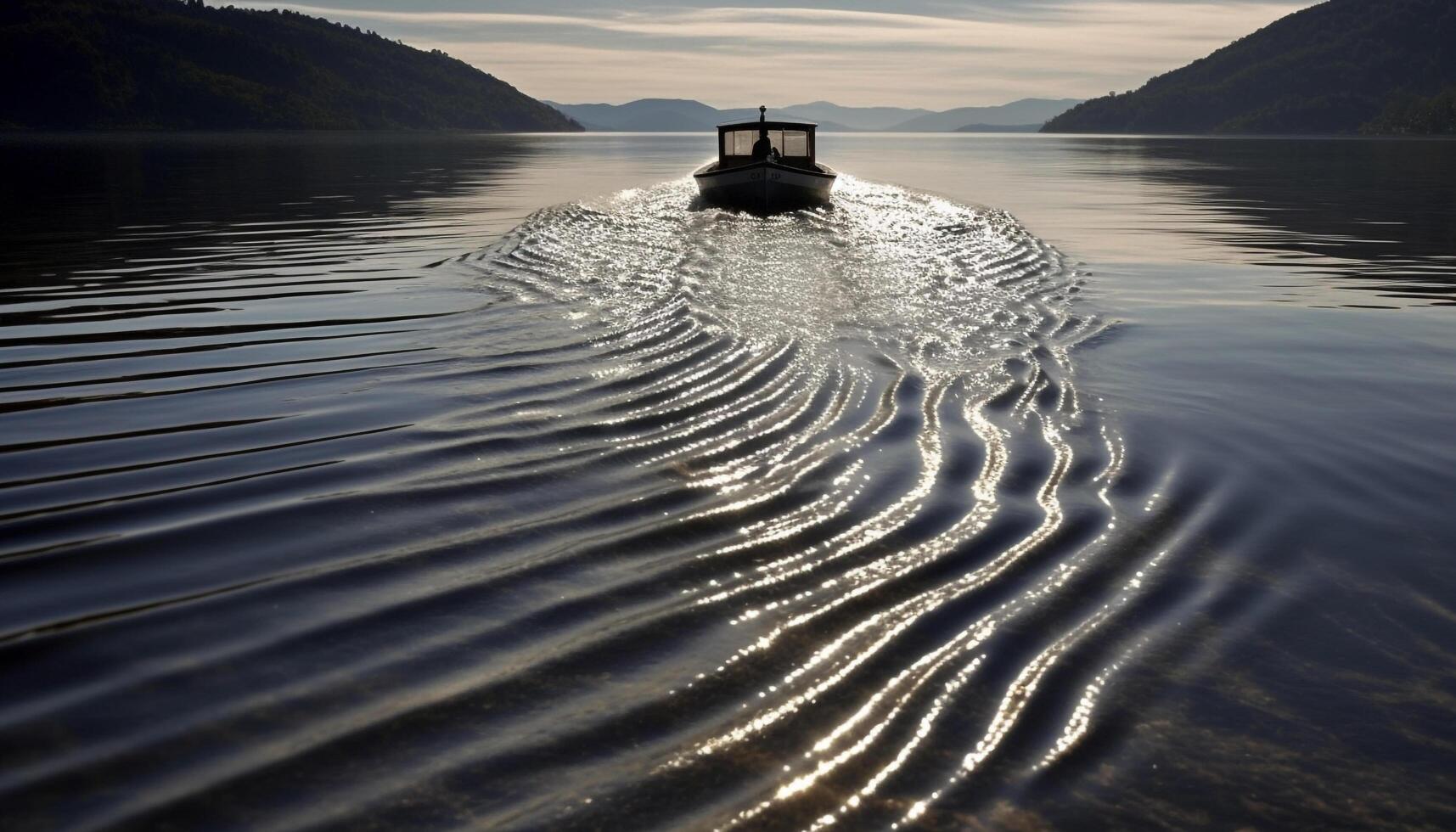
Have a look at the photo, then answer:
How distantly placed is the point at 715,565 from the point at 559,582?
2.96 feet

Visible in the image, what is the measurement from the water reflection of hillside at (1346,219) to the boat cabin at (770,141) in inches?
542

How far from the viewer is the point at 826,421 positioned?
360 inches

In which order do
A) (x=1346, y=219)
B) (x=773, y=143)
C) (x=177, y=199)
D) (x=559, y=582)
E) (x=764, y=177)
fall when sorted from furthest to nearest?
1. (x=773, y=143)
2. (x=177, y=199)
3. (x=764, y=177)
4. (x=1346, y=219)
5. (x=559, y=582)

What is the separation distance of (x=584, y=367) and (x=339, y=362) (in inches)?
99.4

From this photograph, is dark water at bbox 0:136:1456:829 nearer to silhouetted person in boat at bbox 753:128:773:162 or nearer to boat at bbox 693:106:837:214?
boat at bbox 693:106:837:214

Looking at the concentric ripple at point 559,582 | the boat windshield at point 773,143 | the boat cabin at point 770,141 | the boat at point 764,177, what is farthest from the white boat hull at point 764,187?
the concentric ripple at point 559,582

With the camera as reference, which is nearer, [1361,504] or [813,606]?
[813,606]

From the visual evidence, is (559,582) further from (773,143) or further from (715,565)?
(773,143)

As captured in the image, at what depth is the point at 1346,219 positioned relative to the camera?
31.6 meters

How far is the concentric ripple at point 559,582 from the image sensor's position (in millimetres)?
3957

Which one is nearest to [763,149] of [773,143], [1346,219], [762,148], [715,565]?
[762,148]

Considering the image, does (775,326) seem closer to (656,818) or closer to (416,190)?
(656,818)

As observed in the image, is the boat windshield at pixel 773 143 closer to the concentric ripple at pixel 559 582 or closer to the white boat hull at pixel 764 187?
the white boat hull at pixel 764 187

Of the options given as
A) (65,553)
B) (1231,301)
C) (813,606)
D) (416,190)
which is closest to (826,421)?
(813,606)
